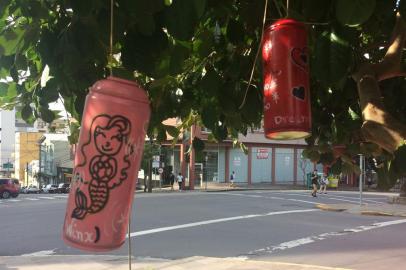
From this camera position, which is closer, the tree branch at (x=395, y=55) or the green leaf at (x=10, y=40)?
the tree branch at (x=395, y=55)

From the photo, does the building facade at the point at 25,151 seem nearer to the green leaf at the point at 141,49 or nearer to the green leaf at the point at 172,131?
the green leaf at the point at 172,131

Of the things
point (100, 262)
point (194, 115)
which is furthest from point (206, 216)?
point (194, 115)

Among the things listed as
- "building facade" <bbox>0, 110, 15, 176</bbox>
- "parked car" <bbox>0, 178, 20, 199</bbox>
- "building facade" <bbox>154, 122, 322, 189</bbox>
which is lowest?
"parked car" <bbox>0, 178, 20, 199</bbox>

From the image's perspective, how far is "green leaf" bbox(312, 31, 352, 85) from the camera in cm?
211

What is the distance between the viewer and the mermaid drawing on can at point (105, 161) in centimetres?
186

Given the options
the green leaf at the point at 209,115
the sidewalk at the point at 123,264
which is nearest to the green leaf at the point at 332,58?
the green leaf at the point at 209,115

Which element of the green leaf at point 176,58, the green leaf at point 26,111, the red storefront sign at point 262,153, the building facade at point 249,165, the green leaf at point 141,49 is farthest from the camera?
the red storefront sign at point 262,153

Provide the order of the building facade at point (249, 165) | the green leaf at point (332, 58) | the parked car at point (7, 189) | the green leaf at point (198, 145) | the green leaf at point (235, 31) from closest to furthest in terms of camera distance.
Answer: the green leaf at point (332, 58), the green leaf at point (235, 31), the green leaf at point (198, 145), the parked car at point (7, 189), the building facade at point (249, 165)

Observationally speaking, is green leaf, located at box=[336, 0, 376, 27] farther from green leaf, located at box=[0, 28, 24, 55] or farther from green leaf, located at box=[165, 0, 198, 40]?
green leaf, located at box=[0, 28, 24, 55]

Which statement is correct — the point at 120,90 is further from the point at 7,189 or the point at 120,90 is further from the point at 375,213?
the point at 7,189

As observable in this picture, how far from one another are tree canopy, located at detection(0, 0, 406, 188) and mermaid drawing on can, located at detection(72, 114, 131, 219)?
46cm

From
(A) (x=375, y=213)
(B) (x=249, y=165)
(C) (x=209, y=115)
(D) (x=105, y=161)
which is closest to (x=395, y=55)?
(C) (x=209, y=115)

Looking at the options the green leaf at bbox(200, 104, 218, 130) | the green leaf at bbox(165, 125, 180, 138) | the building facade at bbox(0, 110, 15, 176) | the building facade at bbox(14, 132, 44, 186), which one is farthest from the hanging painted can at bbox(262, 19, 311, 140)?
the building facade at bbox(0, 110, 15, 176)

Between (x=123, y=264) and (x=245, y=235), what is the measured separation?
17.0 feet
